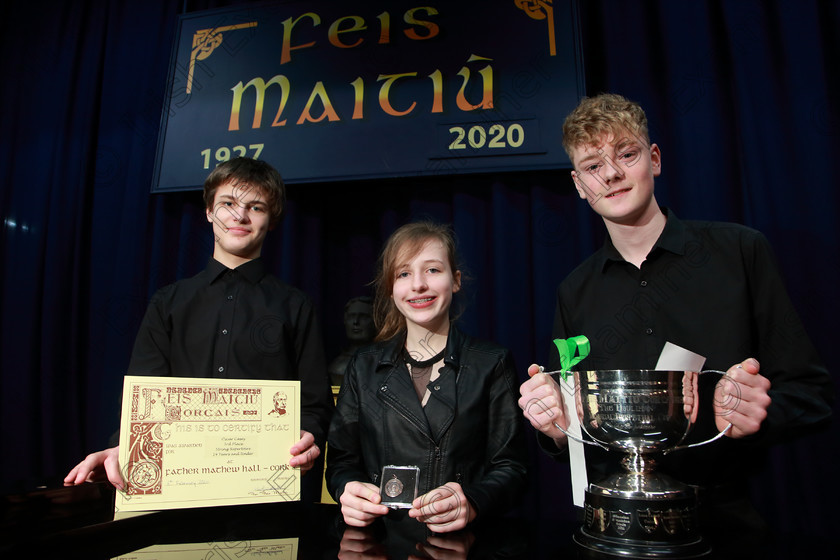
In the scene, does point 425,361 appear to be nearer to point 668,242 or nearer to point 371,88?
point 668,242

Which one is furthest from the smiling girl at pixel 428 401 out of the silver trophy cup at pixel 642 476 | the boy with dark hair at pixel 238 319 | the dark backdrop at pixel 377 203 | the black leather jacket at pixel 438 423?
the dark backdrop at pixel 377 203

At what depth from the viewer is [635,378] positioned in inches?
26.2

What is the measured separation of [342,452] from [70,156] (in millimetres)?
2231

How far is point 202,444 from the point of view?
2.83 ft

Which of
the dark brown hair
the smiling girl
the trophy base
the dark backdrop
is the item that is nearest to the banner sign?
the dark backdrop

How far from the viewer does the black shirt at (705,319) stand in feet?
3.29

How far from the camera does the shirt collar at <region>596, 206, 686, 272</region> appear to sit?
1119mm

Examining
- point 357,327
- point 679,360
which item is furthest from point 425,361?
point 357,327

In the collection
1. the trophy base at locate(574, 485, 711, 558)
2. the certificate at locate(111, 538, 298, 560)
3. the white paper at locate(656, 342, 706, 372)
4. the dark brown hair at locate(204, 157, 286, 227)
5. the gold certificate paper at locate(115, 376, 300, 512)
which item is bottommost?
the certificate at locate(111, 538, 298, 560)

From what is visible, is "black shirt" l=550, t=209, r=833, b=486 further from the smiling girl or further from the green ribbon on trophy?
the green ribbon on trophy

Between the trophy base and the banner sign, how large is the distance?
1389mm

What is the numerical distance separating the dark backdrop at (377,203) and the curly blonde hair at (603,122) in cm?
76

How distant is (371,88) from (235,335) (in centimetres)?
122

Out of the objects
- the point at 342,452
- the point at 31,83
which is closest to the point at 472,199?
the point at 342,452
